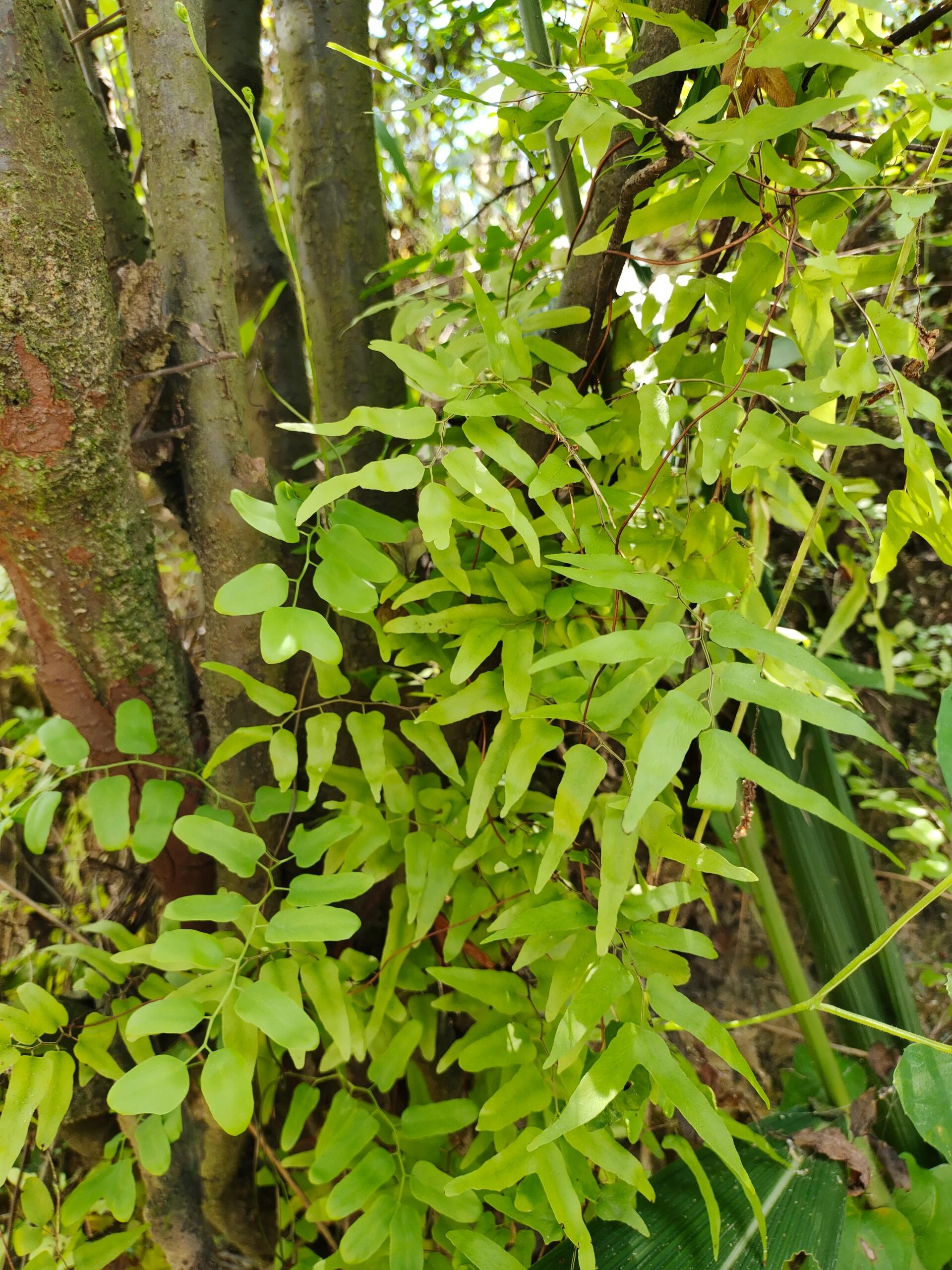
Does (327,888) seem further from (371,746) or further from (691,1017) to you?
(691,1017)

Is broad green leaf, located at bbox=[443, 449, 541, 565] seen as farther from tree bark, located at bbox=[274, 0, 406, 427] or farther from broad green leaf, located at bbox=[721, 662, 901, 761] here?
tree bark, located at bbox=[274, 0, 406, 427]

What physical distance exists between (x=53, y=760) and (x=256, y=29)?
2.66ft

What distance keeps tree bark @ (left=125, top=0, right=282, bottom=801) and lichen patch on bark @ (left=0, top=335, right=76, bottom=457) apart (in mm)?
114

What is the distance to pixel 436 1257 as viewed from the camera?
1.87ft

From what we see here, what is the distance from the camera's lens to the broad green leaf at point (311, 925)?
0.45 m

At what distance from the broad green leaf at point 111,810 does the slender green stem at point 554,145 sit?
545 millimetres

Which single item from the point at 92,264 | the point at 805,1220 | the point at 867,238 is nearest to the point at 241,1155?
the point at 805,1220

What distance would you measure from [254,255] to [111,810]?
0.66 m

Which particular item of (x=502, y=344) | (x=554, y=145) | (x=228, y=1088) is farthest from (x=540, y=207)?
(x=228, y=1088)

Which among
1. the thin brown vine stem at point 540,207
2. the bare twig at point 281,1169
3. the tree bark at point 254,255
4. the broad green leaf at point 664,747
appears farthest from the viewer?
the tree bark at point 254,255

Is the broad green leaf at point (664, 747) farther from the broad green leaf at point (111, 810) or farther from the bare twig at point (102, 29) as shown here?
the bare twig at point (102, 29)

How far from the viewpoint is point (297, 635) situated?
0.44 metres

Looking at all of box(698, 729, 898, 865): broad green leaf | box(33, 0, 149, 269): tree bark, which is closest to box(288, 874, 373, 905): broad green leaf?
box(698, 729, 898, 865): broad green leaf

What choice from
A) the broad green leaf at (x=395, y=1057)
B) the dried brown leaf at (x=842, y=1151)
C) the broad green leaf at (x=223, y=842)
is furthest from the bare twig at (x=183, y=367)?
the dried brown leaf at (x=842, y=1151)
